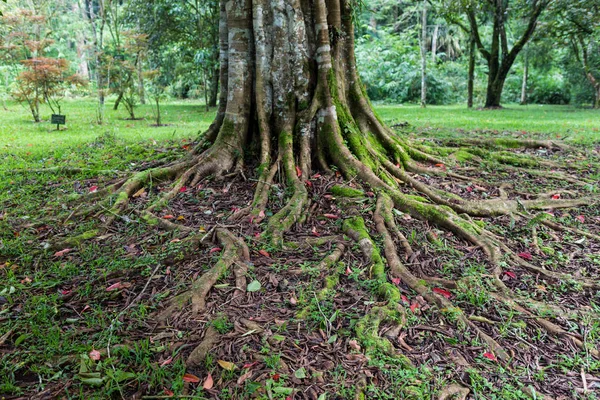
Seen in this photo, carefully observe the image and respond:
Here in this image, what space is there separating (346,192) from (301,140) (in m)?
0.95

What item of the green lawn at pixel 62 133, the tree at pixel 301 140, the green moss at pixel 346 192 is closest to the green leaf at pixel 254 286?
the tree at pixel 301 140

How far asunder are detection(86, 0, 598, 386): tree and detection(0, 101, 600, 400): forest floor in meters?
0.15

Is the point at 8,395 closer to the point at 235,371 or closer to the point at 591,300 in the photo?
the point at 235,371

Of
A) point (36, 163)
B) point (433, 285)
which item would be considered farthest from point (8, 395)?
point (36, 163)

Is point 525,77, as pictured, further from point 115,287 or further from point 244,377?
point 244,377

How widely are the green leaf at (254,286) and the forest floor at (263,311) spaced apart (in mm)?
11

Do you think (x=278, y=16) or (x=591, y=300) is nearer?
(x=591, y=300)

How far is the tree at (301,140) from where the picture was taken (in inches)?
166

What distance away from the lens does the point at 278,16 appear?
15.7 feet

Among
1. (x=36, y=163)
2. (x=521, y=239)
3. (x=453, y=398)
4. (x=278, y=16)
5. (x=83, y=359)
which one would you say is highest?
(x=278, y=16)

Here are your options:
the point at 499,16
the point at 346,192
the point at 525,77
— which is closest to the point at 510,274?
the point at 346,192

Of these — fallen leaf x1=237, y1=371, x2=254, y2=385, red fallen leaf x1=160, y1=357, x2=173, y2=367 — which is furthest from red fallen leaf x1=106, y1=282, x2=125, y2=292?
fallen leaf x1=237, y1=371, x2=254, y2=385

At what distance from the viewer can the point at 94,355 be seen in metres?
2.52

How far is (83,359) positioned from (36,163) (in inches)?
207
